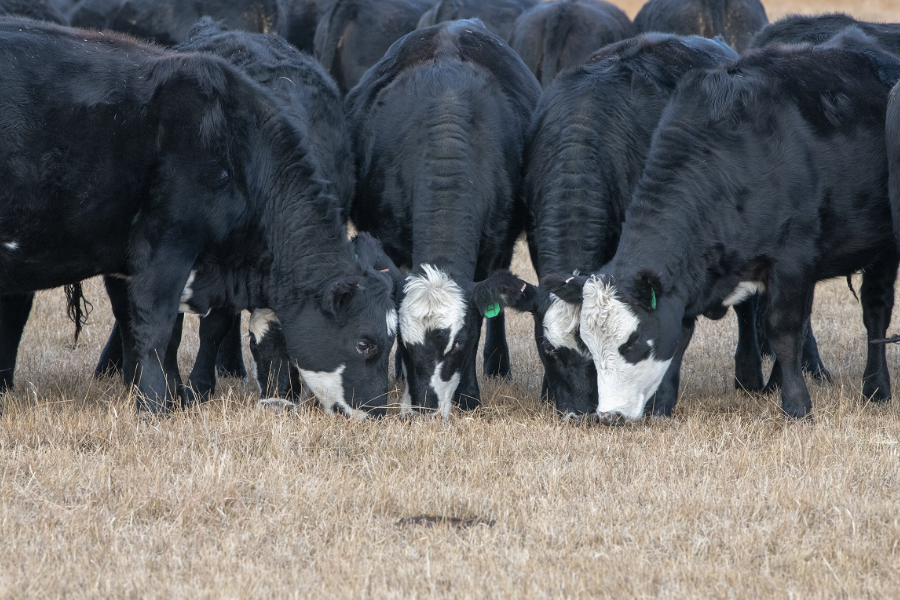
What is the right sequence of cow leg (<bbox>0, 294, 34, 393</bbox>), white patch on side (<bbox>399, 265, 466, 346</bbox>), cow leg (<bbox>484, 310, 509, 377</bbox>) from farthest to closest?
cow leg (<bbox>484, 310, 509, 377</bbox>), cow leg (<bbox>0, 294, 34, 393</bbox>), white patch on side (<bbox>399, 265, 466, 346</bbox>)

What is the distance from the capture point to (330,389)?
658 centimetres

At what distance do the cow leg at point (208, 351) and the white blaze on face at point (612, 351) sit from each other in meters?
2.42

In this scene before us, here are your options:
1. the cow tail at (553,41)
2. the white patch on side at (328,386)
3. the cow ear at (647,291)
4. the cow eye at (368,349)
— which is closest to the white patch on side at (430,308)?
the cow eye at (368,349)

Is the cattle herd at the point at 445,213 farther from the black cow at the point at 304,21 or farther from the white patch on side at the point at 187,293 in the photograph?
the black cow at the point at 304,21

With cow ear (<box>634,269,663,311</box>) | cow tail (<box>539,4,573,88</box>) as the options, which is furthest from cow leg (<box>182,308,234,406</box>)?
cow tail (<box>539,4,573,88</box>)

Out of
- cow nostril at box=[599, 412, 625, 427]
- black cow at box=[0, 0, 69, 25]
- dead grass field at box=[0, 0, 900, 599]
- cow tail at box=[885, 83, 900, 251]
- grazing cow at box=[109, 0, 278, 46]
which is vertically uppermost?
grazing cow at box=[109, 0, 278, 46]

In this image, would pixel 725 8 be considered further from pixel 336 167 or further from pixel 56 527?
pixel 56 527

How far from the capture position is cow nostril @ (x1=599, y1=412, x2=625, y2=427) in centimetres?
630

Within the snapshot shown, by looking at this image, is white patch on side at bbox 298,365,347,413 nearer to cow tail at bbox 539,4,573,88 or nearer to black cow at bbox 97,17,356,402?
black cow at bbox 97,17,356,402

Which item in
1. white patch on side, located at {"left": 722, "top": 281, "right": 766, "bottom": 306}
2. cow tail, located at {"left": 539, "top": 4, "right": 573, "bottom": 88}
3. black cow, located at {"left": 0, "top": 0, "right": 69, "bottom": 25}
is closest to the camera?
white patch on side, located at {"left": 722, "top": 281, "right": 766, "bottom": 306}

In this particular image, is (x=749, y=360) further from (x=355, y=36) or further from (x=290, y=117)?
(x=355, y=36)

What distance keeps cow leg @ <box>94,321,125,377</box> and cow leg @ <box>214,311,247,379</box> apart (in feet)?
2.64

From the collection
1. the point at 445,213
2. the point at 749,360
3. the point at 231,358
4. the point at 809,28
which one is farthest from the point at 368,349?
the point at 809,28

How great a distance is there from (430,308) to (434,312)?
0.12 ft
